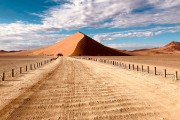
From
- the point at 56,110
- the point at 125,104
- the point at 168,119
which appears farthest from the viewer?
the point at 125,104

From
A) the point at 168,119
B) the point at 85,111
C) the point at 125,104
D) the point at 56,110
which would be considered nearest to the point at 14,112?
the point at 56,110

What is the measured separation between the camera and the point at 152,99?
1400 cm

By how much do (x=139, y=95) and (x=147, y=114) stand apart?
4584 millimetres

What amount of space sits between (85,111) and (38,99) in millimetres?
3907

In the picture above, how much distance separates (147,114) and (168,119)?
3.13 feet

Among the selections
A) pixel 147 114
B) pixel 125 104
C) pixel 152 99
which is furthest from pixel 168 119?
pixel 152 99

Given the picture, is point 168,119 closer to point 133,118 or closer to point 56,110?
point 133,118

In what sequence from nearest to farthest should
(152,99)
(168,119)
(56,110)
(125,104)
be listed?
(168,119) < (56,110) < (125,104) < (152,99)

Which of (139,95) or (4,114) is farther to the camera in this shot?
(139,95)

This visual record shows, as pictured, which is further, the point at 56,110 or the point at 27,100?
the point at 27,100

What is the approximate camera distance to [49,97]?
15.1 meters

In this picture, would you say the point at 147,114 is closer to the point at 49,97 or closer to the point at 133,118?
the point at 133,118

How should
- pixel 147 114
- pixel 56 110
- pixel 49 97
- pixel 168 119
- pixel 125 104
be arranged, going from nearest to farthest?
pixel 168 119 < pixel 147 114 < pixel 56 110 < pixel 125 104 < pixel 49 97

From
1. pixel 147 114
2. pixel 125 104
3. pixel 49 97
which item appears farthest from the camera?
pixel 49 97
